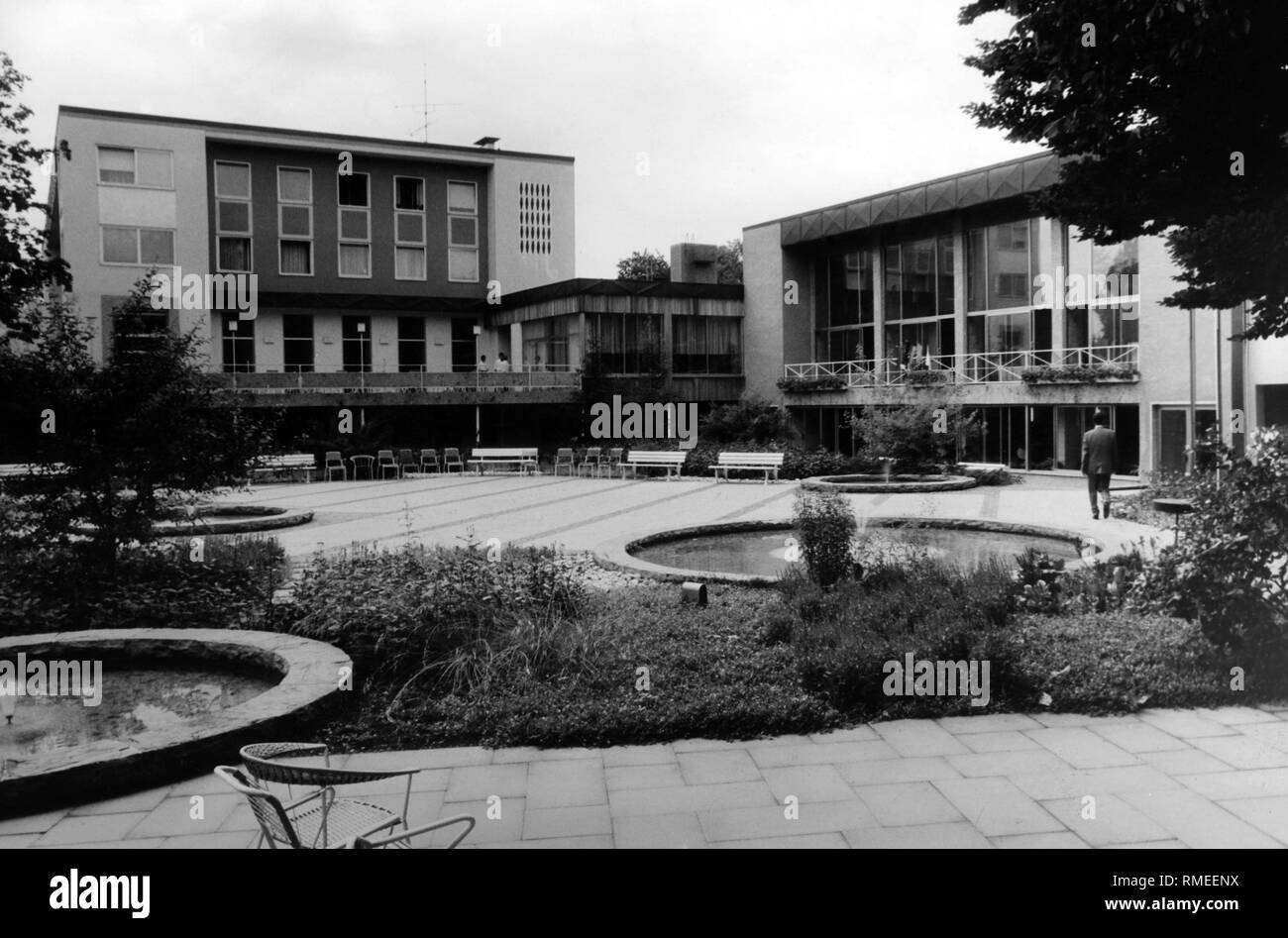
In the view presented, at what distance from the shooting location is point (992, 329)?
34281mm

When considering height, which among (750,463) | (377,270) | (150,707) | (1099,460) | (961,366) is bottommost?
(150,707)

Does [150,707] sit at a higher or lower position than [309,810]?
lower

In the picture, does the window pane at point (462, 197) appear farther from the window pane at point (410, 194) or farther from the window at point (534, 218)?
the window at point (534, 218)

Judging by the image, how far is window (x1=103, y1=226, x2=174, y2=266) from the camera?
3675 centimetres

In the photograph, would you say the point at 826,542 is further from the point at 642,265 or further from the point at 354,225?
the point at 642,265

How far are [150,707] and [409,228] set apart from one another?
37.3 meters

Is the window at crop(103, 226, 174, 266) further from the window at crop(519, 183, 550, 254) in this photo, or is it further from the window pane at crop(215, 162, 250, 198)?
the window at crop(519, 183, 550, 254)

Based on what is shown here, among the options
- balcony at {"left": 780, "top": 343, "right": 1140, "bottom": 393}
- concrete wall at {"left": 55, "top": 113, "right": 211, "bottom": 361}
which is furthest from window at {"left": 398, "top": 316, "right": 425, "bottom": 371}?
balcony at {"left": 780, "top": 343, "right": 1140, "bottom": 393}

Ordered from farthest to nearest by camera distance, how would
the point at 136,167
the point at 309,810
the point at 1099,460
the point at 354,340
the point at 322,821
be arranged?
1. the point at 354,340
2. the point at 136,167
3. the point at 1099,460
4. the point at 309,810
5. the point at 322,821

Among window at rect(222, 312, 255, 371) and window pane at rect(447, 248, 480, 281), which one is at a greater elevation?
window pane at rect(447, 248, 480, 281)

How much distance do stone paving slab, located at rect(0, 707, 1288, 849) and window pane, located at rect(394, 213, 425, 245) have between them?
127 ft

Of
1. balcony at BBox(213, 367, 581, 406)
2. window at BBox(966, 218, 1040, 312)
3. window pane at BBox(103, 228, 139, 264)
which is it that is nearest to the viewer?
balcony at BBox(213, 367, 581, 406)

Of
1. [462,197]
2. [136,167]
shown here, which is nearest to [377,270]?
[462,197]

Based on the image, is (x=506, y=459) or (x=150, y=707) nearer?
(x=150, y=707)
